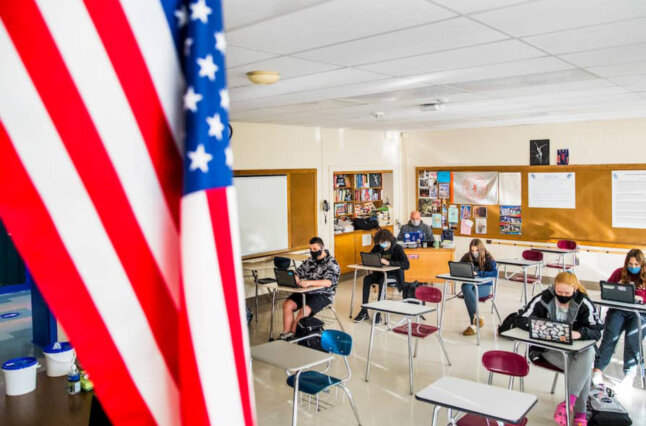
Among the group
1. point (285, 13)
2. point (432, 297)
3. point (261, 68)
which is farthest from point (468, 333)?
point (285, 13)

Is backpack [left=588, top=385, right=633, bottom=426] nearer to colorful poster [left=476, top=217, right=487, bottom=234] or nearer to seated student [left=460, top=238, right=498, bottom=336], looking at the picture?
seated student [left=460, top=238, right=498, bottom=336]

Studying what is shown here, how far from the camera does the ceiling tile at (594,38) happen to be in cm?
359

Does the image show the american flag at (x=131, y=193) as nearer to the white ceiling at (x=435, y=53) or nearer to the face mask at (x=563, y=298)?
the white ceiling at (x=435, y=53)

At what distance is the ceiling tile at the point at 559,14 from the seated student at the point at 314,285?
4.41m

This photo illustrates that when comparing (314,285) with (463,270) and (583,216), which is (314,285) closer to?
(463,270)

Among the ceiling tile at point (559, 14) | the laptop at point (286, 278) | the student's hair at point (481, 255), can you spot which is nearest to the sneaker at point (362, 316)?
the laptop at point (286, 278)

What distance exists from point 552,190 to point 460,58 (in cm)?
761

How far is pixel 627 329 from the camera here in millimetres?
6328

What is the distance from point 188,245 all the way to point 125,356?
0.72 feet

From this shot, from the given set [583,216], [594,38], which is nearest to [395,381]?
[594,38]

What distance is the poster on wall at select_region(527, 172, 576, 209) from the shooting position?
36.1 ft

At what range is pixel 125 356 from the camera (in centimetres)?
100

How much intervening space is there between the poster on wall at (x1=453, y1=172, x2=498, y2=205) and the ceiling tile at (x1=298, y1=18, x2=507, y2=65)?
8141 millimetres

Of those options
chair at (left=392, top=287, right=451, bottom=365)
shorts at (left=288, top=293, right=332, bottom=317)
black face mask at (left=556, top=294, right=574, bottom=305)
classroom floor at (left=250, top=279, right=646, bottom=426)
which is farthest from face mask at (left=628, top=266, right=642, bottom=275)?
shorts at (left=288, top=293, right=332, bottom=317)
